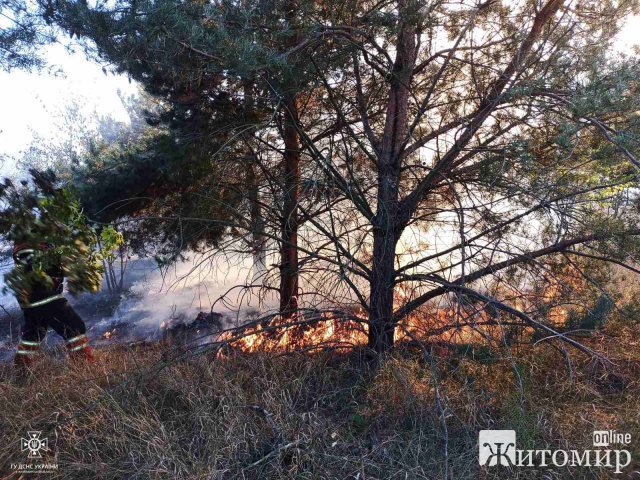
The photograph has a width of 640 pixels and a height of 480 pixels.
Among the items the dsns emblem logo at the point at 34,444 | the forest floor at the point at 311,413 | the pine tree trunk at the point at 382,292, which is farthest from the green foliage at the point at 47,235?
the pine tree trunk at the point at 382,292

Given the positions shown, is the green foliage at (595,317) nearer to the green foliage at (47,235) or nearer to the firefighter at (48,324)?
the green foliage at (47,235)

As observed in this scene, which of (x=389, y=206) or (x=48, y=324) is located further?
(x=48, y=324)

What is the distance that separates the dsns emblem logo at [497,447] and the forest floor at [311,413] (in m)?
0.07

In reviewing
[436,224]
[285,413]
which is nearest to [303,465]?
[285,413]

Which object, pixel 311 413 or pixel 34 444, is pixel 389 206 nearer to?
pixel 311 413

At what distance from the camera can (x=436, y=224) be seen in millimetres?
6316

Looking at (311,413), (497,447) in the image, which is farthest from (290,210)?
(497,447)

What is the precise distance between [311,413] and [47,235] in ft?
8.36

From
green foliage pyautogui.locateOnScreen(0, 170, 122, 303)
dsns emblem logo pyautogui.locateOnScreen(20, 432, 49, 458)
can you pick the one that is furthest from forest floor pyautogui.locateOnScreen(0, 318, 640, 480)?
green foliage pyautogui.locateOnScreen(0, 170, 122, 303)

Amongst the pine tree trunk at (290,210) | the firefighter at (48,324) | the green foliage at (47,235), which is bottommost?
the firefighter at (48,324)

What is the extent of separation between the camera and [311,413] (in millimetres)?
4035

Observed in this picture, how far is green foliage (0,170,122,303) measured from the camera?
223 centimetres

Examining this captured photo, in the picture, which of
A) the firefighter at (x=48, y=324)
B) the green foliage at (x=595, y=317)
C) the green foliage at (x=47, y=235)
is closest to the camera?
the green foliage at (x=47, y=235)

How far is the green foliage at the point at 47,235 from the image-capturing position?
2.23 metres
